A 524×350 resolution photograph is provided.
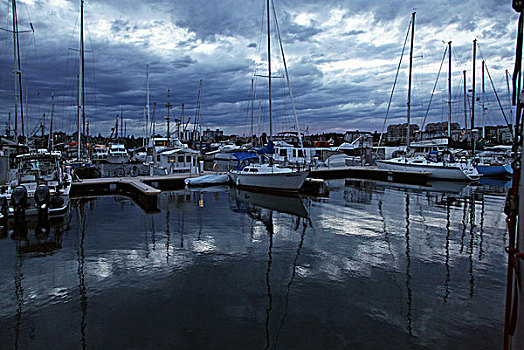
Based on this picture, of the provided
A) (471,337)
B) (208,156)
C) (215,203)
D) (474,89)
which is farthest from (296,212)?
(208,156)

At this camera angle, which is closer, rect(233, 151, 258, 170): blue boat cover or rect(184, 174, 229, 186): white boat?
rect(184, 174, 229, 186): white boat

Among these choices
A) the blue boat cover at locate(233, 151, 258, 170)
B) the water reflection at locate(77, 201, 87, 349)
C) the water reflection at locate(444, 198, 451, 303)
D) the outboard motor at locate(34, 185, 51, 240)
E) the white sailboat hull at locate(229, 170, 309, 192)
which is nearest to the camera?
the water reflection at locate(77, 201, 87, 349)

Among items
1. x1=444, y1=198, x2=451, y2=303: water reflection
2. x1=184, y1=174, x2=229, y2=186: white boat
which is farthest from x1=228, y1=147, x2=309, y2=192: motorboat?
x1=444, y1=198, x2=451, y2=303: water reflection

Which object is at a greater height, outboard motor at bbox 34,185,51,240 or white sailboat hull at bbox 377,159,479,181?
white sailboat hull at bbox 377,159,479,181

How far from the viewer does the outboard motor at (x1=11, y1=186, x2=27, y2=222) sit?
540 inches

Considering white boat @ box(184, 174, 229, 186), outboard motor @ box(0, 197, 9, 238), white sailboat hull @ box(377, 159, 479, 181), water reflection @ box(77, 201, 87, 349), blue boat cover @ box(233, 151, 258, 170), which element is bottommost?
water reflection @ box(77, 201, 87, 349)

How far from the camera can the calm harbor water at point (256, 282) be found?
5902 millimetres

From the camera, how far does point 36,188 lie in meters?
15.0

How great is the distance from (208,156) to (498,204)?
149ft

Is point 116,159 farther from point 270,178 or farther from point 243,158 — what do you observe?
point 270,178

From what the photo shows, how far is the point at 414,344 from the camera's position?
18.5 feet

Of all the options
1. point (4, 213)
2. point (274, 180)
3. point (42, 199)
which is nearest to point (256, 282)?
point (42, 199)

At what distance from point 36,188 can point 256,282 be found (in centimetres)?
1207

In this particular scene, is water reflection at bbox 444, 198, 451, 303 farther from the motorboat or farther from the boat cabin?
the boat cabin
